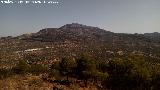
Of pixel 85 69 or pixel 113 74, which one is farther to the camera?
pixel 113 74

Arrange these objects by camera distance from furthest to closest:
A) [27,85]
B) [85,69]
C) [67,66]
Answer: [67,66] → [85,69] → [27,85]

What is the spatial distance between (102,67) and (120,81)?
36.3 feet

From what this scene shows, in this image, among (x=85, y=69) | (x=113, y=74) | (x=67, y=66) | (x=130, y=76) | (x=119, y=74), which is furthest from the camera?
(x=113, y=74)

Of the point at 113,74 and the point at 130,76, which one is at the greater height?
the point at 130,76

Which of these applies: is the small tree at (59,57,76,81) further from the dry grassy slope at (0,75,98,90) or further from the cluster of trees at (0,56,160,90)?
the dry grassy slope at (0,75,98,90)

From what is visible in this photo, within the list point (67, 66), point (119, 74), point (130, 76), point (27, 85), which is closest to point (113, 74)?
point (119, 74)

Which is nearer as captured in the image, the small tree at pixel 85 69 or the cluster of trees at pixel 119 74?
the cluster of trees at pixel 119 74

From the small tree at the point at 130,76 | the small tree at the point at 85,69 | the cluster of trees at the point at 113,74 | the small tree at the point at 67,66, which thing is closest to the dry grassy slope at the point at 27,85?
the small tree at the point at 85,69

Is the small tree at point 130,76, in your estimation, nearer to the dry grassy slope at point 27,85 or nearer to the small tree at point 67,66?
the small tree at point 67,66

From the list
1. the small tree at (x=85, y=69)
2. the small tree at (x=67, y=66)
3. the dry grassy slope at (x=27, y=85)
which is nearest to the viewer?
the dry grassy slope at (x=27, y=85)

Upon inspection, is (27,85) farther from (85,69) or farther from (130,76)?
(130,76)

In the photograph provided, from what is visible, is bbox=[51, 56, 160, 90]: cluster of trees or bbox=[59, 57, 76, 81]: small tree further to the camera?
bbox=[59, 57, 76, 81]: small tree

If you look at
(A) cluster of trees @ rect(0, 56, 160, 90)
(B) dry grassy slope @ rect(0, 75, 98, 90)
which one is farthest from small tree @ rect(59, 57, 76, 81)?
(B) dry grassy slope @ rect(0, 75, 98, 90)

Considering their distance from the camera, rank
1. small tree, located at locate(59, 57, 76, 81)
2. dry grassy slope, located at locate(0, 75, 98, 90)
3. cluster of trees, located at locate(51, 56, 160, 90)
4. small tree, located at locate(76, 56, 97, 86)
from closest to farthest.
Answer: dry grassy slope, located at locate(0, 75, 98, 90)
cluster of trees, located at locate(51, 56, 160, 90)
small tree, located at locate(76, 56, 97, 86)
small tree, located at locate(59, 57, 76, 81)
